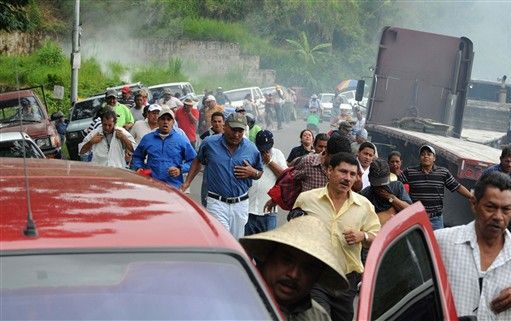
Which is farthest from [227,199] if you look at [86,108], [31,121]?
[86,108]

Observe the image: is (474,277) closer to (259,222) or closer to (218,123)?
(259,222)

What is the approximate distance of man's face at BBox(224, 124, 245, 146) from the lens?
9.82m

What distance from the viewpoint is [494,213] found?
202 inches

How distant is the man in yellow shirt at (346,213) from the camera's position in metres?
→ 6.91

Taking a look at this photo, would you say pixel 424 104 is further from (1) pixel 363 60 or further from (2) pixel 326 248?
(1) pixel 363 60

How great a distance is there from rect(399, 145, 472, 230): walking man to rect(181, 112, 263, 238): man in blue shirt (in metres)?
2.07

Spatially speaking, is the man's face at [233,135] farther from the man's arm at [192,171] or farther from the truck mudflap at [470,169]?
the truck mudflap at [470,169]

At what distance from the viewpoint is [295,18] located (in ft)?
214

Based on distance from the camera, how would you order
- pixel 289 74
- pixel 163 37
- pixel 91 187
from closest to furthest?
pixel 91 187 < pixel 163 37 < pixel 289 74

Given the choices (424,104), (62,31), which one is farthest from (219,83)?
(424,104)

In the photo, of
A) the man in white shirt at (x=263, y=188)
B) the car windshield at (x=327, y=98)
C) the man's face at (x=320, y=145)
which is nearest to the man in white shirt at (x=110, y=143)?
the man in white shirt at (x=263, y=188)

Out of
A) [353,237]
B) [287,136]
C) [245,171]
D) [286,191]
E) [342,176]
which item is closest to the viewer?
[353,237]

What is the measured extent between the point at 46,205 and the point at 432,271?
162 centimetres

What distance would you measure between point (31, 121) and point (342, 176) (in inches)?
490
